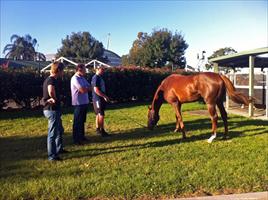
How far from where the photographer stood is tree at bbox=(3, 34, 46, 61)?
9081 cm

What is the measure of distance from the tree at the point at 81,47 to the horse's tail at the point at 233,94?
56618 millimetres

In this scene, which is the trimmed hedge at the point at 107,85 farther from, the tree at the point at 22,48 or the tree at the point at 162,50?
the tree at the point at 22,48

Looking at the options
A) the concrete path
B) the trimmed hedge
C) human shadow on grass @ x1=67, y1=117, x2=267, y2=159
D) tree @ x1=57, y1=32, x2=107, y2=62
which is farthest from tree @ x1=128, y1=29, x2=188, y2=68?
the concrete path

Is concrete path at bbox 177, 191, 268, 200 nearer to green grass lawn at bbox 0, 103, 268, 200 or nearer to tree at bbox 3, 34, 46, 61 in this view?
green grass lawn at bbox 0, 103, 268, 200

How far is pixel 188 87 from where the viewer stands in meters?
10.1

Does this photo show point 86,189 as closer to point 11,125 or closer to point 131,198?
point 131,198

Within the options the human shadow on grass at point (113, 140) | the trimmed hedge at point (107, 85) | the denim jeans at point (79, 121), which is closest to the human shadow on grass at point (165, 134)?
the human shadow on grass at point (113, 140)

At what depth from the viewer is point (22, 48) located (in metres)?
92.2

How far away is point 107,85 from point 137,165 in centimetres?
1299

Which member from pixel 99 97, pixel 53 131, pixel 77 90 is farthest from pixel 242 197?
pixel 99 97

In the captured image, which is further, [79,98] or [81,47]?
[81,47]

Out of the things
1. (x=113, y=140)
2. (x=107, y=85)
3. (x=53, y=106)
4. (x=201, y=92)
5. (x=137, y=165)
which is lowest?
(x=137, y=165)

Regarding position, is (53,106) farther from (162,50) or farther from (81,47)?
(81,47)

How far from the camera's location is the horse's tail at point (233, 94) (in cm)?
983
